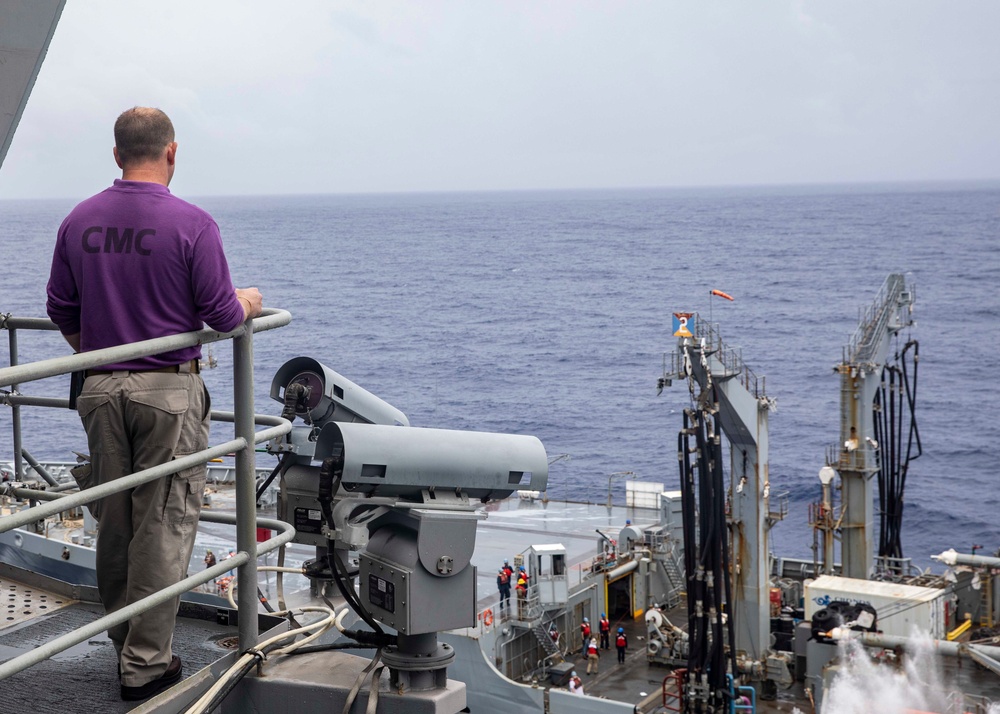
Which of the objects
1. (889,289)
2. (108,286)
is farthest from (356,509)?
(889,289)

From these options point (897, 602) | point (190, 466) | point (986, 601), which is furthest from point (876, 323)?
point (190, 466)

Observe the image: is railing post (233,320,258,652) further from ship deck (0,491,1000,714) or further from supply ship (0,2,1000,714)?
ship deck (0,491,1000,714)

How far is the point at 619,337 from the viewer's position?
9225cm

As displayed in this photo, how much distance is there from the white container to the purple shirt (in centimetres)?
2262

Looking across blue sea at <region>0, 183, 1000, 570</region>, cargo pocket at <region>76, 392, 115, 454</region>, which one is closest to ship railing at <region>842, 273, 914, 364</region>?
blue sea at <region>0, 183, 1000, 570</region>

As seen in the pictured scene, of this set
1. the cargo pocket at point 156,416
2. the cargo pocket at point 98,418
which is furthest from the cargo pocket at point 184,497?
the cargo pocket at point 98,418

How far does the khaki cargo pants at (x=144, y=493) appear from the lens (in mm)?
4102

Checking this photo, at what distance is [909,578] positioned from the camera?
92.7 feet

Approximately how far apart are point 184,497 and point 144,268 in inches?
33.9

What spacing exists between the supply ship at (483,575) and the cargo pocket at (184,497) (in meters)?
0.17

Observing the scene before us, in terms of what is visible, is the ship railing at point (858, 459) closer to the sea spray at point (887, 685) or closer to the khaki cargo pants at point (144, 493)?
the sea spray at point (887, 685)

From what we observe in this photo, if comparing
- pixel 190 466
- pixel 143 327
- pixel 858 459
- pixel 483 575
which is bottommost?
pixel 483 575

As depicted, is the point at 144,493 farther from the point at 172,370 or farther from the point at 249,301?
the point at 249,301

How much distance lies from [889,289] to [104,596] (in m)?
26.8
